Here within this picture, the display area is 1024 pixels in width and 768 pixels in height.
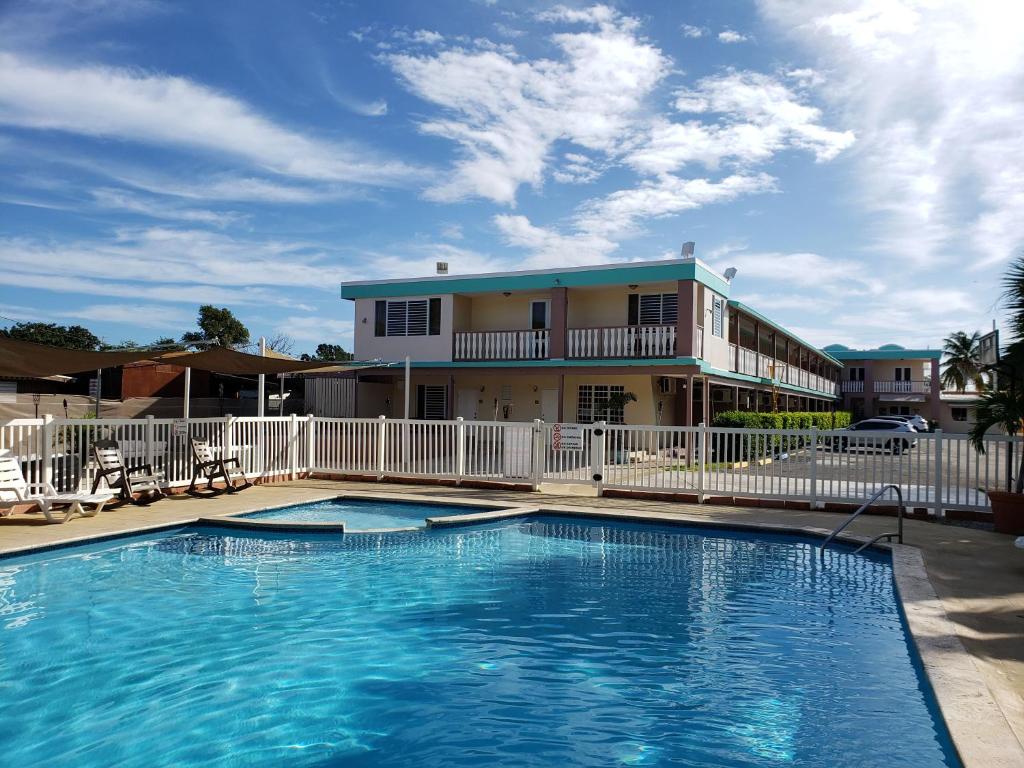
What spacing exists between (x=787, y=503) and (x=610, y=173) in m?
10.0

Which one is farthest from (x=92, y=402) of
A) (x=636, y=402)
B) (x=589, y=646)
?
(x=589, y=646)

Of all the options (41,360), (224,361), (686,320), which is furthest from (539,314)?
(41,360)

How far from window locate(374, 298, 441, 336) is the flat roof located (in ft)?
133

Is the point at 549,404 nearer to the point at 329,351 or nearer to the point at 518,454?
the point at 518,454

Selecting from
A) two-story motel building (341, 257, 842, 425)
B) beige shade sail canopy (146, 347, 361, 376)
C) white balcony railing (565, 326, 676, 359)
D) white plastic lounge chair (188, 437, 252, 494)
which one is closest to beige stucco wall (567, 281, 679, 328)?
two-story motel building (341, 257, 842, 425)

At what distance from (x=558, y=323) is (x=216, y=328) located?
39.4m

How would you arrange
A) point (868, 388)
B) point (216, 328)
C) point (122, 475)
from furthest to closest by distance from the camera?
1. point (868, 388)
2. point (216, 328)
3. point (122, 475)

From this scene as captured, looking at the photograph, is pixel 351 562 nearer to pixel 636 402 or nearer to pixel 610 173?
pixel 610 173

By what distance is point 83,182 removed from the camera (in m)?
21.0

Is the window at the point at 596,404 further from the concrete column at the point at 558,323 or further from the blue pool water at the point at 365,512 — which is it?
the blue pool water at the point at 365,512

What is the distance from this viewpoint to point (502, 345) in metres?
24.2

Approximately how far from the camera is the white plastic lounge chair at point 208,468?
12648 millimetres

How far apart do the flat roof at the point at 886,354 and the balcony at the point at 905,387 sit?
189cm

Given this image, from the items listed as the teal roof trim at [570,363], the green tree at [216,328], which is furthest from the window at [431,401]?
the green tree at [216,328]
